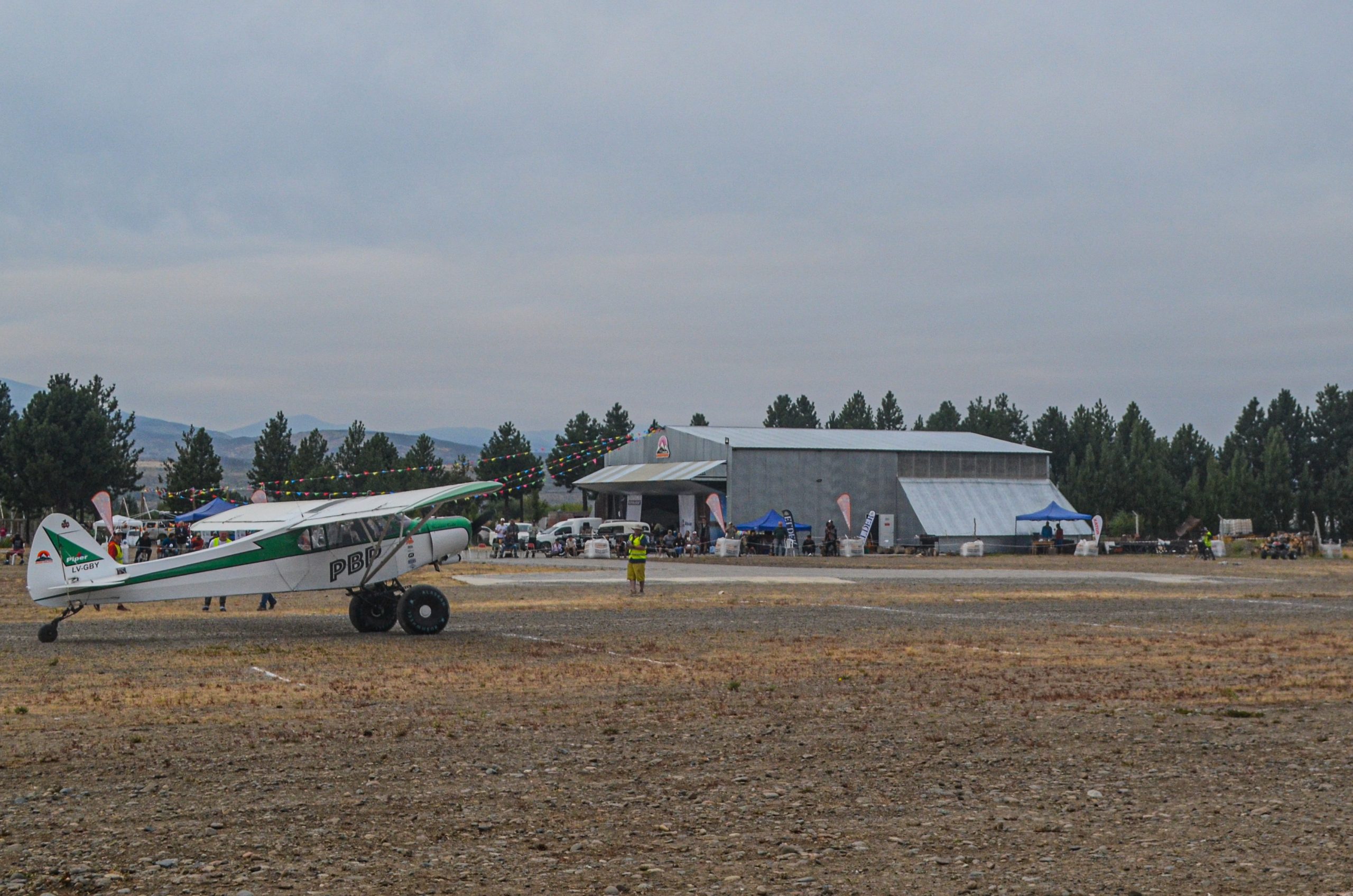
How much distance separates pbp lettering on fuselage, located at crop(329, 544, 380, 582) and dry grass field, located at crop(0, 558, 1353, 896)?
155 centimetres

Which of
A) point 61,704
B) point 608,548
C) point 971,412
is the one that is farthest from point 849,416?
point 61,704

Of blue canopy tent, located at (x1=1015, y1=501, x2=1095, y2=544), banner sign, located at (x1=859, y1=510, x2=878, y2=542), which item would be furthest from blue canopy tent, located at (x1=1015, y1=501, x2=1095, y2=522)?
banner sign, located at (x1=859, y1=510, x2=878, y2=542)

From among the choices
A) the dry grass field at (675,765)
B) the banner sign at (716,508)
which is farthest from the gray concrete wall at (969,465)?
the dry grass field at (675,765)

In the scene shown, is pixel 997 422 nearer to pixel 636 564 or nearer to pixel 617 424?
→ pixel 617 424

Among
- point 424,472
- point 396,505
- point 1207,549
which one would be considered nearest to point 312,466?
point 424,472

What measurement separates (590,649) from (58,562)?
8145mm

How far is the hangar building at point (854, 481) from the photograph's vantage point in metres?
66.0

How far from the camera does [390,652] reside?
1783cm

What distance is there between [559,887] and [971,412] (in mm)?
121681

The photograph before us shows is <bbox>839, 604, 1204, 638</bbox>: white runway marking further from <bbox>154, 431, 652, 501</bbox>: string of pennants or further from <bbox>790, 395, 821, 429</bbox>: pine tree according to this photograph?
<bbox>790, 395, 821, 429</bbox>: pine tree

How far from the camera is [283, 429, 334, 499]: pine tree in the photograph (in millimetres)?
82875

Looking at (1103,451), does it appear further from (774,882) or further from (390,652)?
(774,882)

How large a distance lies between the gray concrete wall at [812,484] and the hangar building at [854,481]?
0.04 meters

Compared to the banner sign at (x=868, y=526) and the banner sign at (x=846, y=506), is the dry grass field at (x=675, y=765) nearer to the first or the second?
the banner sign at (x=868, y=526)
